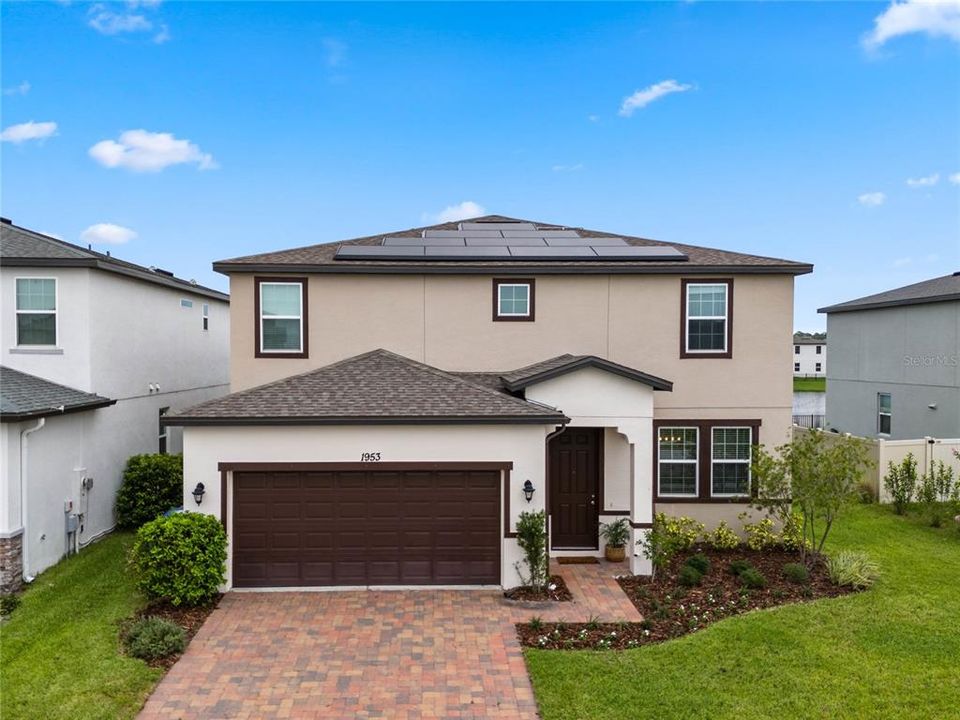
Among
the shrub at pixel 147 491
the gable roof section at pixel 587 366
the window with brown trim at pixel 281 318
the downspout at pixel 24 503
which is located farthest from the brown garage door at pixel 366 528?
the shrub at pixel 147 491

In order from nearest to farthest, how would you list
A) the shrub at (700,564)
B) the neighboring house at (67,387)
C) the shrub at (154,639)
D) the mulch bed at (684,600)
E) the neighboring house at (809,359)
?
the shrub at (154,639), the mulch bed at (684,600), the neighboring house at (67,387), the shrub at (700,564), the neighboring house at (809,359)

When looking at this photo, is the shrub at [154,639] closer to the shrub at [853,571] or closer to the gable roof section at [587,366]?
the gable roof section at [587,366]

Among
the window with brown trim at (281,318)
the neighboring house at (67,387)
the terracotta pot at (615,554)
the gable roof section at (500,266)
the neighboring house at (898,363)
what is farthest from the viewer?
the neighboring house at (898,363)

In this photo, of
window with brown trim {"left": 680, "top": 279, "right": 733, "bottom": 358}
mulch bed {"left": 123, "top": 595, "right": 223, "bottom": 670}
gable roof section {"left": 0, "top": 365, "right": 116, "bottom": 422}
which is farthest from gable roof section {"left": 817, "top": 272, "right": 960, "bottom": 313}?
gable roof section {"left": 0, "top": 365, "right": 116, "bottom": 422}

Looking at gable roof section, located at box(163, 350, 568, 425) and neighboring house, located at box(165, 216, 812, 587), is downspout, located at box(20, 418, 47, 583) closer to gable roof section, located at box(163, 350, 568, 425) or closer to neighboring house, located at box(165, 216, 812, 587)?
gable roof section, located at box(163, 350, 568, 425)

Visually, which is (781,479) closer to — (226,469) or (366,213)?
(226,469)

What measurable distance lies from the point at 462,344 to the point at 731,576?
6.59 meters

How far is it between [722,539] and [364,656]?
7643 millimetres

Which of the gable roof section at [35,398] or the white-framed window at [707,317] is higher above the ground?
the white-framed window at [707,317]

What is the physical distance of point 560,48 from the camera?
1798 cm

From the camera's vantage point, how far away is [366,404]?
1000 centimetres

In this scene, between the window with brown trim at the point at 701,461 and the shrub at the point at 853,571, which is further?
the window with brown trim at the point at 701,461

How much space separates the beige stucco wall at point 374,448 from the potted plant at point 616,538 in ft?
7.70

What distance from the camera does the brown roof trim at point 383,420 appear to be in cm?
959
